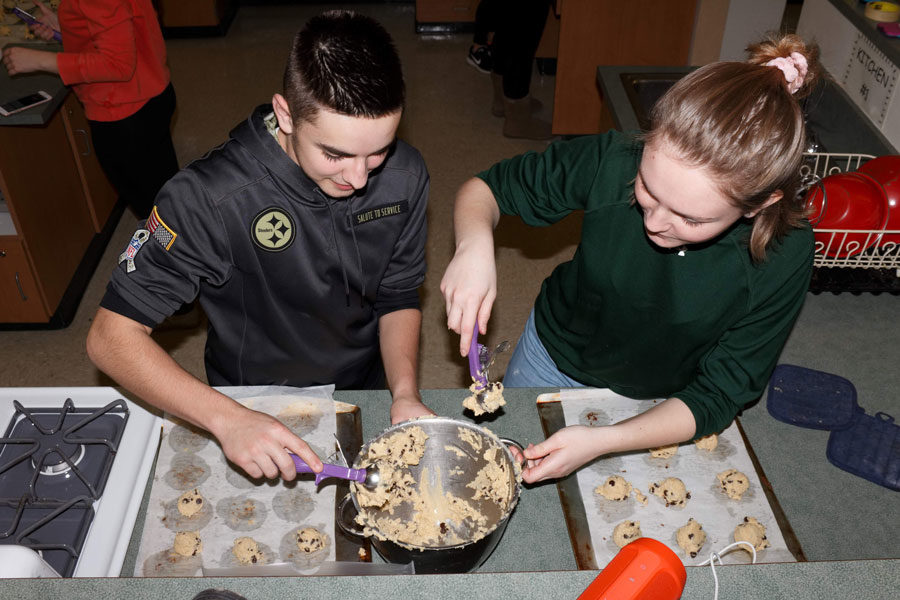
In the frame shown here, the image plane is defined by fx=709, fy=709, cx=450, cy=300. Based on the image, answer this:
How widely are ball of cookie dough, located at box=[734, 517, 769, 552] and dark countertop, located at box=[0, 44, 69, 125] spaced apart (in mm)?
2639

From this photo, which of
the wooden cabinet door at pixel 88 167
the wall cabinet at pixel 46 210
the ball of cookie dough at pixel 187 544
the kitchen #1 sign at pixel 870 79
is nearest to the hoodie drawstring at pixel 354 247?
the ball of cookie dough at pixel 187 544

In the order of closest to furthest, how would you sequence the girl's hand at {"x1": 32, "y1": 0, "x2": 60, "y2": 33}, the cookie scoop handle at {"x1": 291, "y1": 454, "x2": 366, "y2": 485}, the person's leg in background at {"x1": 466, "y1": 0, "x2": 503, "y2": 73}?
1. the cookie scoop handle at {"x1": 291, "y1": 454, "x2": 366, "y2": 485}
2. the girl's hand at {"x1": 32, "y1": 0, "x2": 60, "y2": 33}
3. the person's leg in background at {"x1": 466, "y1": 0, "x2": 503, "y2": 73}

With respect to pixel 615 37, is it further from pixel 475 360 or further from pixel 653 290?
pixel 475 360

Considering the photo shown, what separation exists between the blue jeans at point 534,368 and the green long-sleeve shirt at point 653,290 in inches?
5.3

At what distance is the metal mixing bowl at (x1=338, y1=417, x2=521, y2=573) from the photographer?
1.12 metres

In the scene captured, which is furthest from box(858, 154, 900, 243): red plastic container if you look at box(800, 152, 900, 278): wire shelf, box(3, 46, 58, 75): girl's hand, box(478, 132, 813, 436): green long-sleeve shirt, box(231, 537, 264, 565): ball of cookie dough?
box(3, 46, 58, 75): girl's hand

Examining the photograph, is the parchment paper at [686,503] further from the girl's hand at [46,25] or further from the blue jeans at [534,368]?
the girl's hand at [46,25]

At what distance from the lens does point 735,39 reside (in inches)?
146

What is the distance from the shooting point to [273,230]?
56.9 inches

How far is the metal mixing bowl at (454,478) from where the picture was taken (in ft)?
3.68

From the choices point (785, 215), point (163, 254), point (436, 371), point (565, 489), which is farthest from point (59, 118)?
point (785, 215)

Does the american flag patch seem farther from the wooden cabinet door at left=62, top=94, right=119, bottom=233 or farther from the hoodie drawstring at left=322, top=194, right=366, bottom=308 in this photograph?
the wooden cabinet door at left=62, top=94, right=119, bottom=233

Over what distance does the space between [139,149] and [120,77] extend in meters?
0.36

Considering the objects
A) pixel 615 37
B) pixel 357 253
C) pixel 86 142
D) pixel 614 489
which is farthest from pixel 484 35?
pixel 614 489
